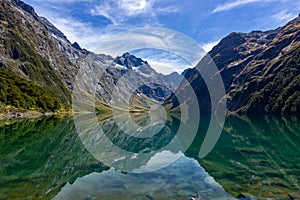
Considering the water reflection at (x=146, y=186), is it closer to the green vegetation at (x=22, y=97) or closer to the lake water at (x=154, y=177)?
the lake water at (x=154, y=177)

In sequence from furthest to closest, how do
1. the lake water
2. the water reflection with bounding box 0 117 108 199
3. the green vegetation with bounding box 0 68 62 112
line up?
the green vegetation with bounding box 0 68 62 112
the water reflection with bounding box 0 117 108 199
the lake water

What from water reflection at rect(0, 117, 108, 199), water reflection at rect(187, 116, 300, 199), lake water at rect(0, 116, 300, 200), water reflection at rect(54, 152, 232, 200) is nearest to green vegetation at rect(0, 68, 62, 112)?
water reflection at rect(0, 117, 108, 199)

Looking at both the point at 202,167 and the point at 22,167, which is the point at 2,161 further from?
the point at 202,167

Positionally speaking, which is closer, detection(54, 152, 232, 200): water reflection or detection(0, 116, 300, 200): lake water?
detection(54, 152, 232, 200): water reflection

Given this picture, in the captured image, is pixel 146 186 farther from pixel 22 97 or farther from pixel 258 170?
pixel 22 97

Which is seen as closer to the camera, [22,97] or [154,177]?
[154,177]

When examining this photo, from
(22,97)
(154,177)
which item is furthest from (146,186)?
(22,97)

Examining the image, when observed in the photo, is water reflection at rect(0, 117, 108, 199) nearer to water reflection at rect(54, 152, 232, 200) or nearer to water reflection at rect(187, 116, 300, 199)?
water reflection at rect(54, 152, 232, 200)

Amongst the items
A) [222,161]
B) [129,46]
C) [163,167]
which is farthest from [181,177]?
[129,46]

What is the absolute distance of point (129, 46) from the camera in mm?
38094

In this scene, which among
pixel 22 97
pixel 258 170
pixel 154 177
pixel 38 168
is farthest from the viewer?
pixel 22 97

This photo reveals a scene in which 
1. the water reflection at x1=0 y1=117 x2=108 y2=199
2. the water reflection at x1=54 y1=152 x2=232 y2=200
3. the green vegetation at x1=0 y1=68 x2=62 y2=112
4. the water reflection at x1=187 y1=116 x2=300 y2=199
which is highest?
the green vegetation at x1=0 y1=68 x2=62 y2=112

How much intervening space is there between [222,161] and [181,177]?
43.0ft

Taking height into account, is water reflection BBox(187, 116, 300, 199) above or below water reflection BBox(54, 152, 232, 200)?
above
